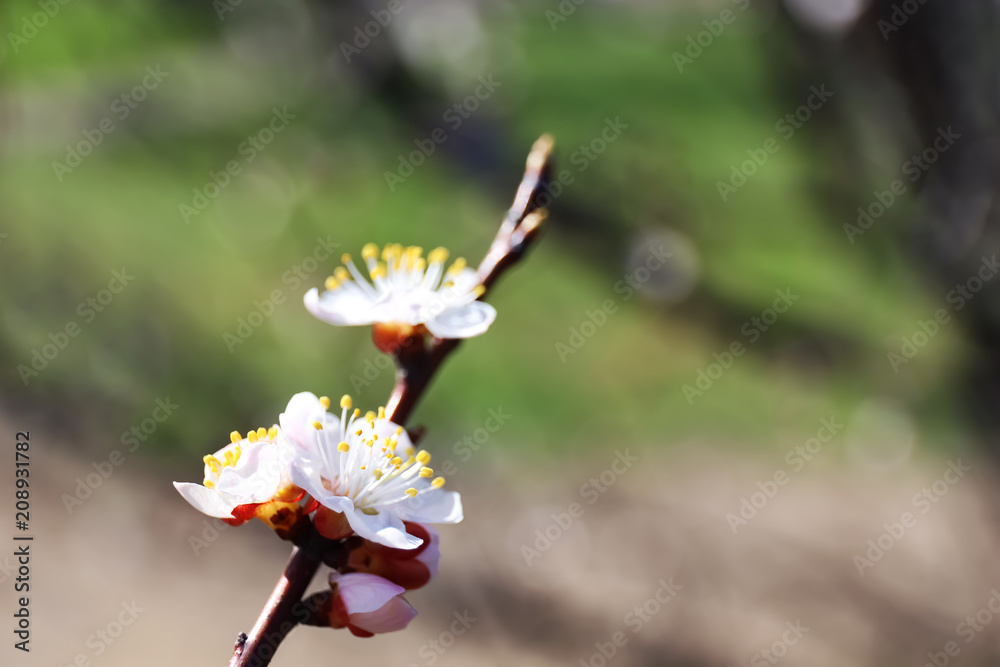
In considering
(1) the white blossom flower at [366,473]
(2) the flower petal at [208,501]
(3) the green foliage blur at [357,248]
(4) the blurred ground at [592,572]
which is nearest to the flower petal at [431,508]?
(1) the white blossom flower at [366,473]

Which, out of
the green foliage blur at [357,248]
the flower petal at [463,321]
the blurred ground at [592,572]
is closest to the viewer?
the flower petal at [463,321]

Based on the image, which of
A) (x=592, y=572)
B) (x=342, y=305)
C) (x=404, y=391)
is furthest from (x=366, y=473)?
(x=592, y=572)

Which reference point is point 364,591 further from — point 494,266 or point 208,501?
point 494,266

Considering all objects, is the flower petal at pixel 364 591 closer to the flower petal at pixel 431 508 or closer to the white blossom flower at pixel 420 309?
the flower petal at pixel 431 508

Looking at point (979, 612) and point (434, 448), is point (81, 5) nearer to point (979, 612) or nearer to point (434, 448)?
point (434, 448)

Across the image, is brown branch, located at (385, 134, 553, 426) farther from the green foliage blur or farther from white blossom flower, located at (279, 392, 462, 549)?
the green foliage blur

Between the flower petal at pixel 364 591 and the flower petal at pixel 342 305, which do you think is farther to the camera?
the flower petal at pixel 342 305

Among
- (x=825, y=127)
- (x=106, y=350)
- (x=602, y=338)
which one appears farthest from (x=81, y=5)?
(x=825, y=127)
